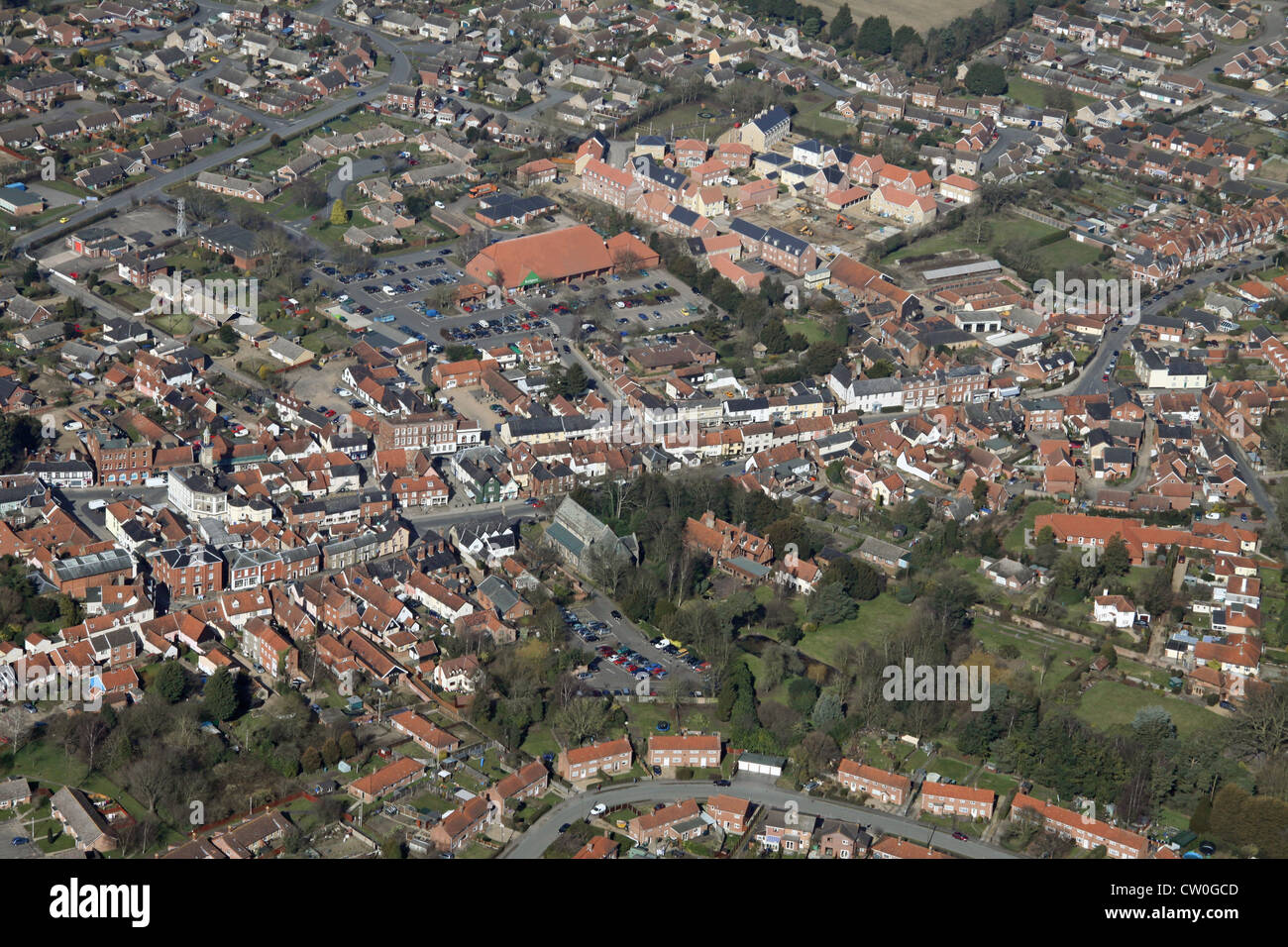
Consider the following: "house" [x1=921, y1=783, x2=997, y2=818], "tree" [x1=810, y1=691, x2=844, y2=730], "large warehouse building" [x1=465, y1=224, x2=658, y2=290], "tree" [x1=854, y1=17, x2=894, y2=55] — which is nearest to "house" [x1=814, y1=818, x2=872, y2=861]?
"house" [x1=921, y1=783, x2=997, y2=818]

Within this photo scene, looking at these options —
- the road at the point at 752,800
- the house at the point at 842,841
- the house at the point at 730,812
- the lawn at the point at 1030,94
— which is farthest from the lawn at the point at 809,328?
the house at the point at 842,841

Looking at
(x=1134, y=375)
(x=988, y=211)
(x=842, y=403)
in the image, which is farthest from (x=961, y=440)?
(x=988, y=211)

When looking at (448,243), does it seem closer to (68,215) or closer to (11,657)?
(68,215)

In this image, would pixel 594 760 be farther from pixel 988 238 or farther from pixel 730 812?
pixel 988 238

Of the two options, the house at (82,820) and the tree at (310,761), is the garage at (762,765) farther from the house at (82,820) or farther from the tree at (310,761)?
the house at (82,820)

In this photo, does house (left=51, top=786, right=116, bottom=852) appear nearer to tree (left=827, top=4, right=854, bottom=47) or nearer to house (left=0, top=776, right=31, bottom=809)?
house (left=0, top=776, right=31, bottom=809)
